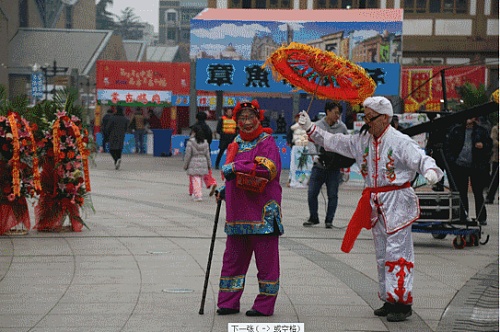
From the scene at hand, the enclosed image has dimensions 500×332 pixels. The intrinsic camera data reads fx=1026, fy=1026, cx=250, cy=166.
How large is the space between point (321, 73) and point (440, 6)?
33987 millimetres

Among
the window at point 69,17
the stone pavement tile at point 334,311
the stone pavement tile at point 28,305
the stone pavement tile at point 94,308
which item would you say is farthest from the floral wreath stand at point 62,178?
the window at point 69,17

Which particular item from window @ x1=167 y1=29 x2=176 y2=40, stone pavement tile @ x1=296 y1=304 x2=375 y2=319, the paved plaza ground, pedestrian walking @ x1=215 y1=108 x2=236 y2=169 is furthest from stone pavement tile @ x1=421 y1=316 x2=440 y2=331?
window @ x1=167 y1=29 x2=176 y2=40

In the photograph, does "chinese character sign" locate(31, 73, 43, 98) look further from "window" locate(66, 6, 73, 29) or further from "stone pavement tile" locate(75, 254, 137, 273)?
"stone pavement tile" locate(75, 254, 137, 273)

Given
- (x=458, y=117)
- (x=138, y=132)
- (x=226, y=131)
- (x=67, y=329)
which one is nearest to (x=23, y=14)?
(x=138, y=132)

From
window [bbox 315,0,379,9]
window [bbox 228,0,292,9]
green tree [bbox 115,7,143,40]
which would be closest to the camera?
window [bbox 315,0,379,9]

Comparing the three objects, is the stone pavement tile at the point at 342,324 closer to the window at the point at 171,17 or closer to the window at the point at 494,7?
the window at the point at 494,7

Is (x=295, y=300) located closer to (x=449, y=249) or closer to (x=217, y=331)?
(x=217, y=331)

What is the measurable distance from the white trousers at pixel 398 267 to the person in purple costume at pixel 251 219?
759 mm

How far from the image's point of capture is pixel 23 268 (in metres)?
9.07

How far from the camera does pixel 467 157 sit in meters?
12.8

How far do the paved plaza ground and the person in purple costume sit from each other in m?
0.17

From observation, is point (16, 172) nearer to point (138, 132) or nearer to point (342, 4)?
point (138, 132)

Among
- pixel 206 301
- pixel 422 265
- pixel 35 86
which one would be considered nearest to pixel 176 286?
pixel 206 301

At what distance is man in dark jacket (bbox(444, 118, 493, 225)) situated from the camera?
497 inches
